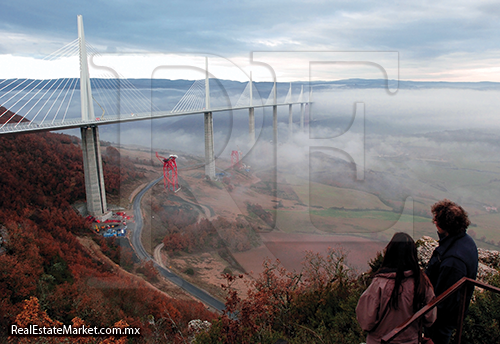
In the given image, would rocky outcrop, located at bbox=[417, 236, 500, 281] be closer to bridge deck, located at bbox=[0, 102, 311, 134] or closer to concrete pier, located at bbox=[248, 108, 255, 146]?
bridge deck, located at bbox=[0, 102, 311, 134]

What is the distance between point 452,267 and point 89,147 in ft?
58.1

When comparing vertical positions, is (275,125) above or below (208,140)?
above

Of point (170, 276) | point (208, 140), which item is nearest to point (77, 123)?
point (170, 276)

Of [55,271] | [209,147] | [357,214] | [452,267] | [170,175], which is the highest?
[452,267]

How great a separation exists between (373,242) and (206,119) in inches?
712

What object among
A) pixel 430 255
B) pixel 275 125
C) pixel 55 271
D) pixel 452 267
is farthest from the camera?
pixel 275 125

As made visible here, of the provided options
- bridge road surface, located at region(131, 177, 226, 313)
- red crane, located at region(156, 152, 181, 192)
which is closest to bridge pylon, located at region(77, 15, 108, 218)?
bridge road surface, located at region(131, 177, 226, 313)

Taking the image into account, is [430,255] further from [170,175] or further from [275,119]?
[275,119]

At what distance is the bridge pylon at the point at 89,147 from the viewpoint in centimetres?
1669

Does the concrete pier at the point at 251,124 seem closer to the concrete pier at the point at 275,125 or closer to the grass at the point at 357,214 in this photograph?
the concrete pier at the point at 275,125

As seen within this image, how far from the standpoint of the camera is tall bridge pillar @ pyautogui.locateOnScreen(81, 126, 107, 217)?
16750mm

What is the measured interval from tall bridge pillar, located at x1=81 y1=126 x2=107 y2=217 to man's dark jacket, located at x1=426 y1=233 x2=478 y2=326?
1756cm

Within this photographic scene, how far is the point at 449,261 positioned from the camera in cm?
237

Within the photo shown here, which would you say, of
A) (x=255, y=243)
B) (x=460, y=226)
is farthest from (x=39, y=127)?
(x=460, y=226)
